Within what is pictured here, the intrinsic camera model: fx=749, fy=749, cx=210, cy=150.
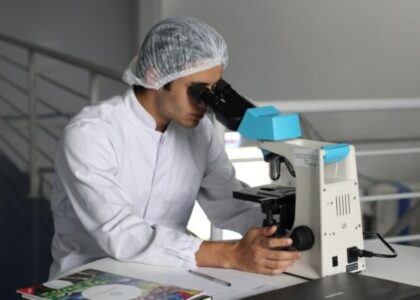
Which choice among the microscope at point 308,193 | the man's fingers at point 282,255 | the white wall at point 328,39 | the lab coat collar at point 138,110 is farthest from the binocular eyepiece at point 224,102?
the white wall at point 328,39

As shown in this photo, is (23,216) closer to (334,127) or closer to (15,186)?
(15,186)

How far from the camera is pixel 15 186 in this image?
3541mm

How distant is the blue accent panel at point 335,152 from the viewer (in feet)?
5.03

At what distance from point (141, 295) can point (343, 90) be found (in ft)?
10.2

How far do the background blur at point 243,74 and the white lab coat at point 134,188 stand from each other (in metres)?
1.46

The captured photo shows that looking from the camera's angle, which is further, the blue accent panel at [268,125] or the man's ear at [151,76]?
the man's ear at [151,76]

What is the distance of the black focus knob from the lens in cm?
156

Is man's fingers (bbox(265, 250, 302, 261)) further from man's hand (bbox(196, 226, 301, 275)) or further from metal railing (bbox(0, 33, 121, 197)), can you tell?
metal railing (bbox(0, 33, 121, 197))

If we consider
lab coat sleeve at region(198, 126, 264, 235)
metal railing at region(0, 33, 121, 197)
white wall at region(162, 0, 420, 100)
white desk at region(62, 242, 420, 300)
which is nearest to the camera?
white desk at region(62, 242, 420, 300)

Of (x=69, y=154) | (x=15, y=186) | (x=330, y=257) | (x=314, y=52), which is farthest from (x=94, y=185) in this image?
(x=314, y=52)

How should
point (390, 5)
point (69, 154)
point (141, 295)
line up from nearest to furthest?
point (141, 295)
point (69, 154)
point (390, 5)

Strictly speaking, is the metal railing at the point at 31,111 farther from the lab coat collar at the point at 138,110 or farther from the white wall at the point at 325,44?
the lab coat collar at the point at 138,110

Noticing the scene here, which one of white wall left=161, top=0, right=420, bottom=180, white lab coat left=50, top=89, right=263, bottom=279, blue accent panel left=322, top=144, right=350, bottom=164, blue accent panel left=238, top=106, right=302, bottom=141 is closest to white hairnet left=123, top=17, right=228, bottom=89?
white lab coat left=50, top=89, right=263, bottom=279

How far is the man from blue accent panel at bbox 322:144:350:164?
0.63 feet
